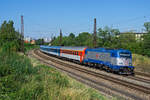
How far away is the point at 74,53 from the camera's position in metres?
32.6

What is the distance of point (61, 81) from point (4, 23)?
4047 cm

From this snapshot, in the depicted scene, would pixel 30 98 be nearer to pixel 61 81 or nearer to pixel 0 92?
pixel 0 92

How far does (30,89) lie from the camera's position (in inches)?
308

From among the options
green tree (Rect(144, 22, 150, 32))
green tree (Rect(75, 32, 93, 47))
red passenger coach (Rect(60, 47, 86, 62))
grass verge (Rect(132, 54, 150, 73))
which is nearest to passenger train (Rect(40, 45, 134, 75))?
red passenger coach (Rect(60, 47, 86, 62))

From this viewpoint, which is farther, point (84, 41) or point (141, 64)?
point (84, 41)

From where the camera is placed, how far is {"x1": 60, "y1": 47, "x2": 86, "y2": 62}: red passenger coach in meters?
29.5

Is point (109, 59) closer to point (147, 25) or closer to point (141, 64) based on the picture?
point (141, 64)

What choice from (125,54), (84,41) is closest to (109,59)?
(125,54)

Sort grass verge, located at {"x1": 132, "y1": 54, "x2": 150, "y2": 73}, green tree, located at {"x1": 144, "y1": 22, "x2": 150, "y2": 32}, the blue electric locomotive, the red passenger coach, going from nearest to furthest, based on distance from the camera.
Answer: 1. the blue electric locomotive
2. grass verge, located at {"x1": 132, "y1": 54, "x2": 150, "y2": 73}
3. the red passenger coach
4. green tree, located at {"x1": 144, "y1": 22, "x2": 150, "y2": 32}

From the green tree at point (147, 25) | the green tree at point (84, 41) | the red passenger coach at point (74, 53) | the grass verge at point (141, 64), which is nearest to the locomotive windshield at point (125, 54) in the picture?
the grass verge at point (141, 64)

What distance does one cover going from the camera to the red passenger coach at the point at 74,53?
29.5 meters

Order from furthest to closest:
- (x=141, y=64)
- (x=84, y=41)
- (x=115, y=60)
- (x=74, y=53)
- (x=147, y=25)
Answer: (x=84, y=41) → (x=147, y=25) → (x=74, y=53) → (x=141, y=64) → (x=115, y=60)

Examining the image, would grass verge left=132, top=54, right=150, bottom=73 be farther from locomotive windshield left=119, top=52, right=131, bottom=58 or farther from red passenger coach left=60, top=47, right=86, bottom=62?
red passenger coach left=60, top=47, right=86, bottom=62

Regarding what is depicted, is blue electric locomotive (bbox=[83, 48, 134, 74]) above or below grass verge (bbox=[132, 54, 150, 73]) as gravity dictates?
above
